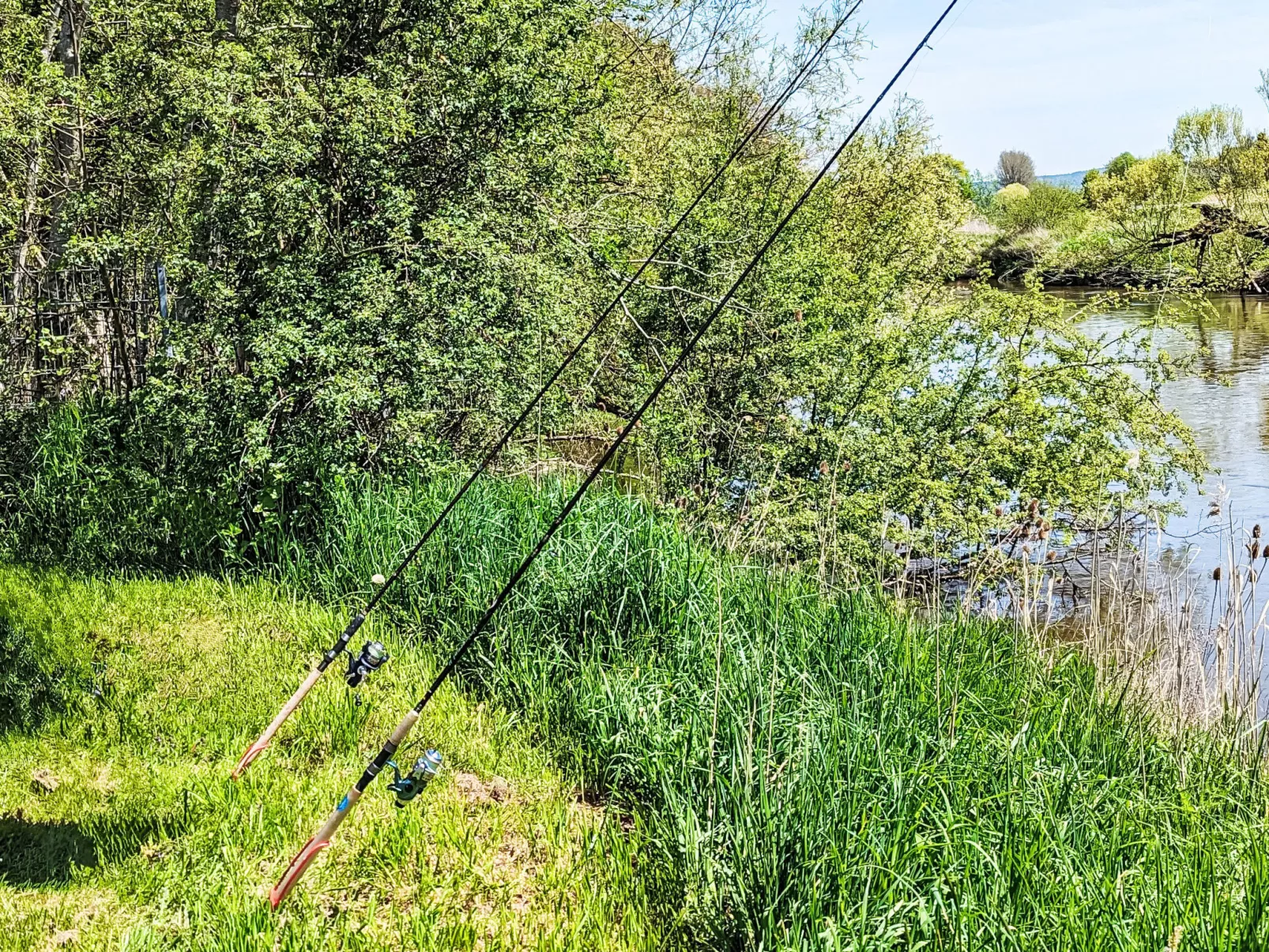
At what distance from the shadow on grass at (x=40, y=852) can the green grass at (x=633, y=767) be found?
4 cm

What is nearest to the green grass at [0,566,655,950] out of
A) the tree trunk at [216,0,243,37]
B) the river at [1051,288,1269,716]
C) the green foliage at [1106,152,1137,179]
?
the river at [1051,288,1269,716]

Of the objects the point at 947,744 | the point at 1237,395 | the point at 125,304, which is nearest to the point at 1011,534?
the point at 947,744

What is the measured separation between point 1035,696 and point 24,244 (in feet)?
24.1

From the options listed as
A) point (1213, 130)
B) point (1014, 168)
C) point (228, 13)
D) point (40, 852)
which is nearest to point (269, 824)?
point (40, 852)

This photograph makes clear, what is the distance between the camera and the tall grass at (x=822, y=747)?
2.48m

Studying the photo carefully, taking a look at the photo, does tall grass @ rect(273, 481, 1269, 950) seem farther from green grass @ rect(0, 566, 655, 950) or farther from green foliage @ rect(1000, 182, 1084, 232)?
green foliage @ rect(1000, 182, 1084, 232)

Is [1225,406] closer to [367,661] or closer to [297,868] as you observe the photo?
[367,661]

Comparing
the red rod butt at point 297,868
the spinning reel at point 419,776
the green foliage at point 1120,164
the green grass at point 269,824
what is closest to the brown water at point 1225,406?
the green grass at point 269,824

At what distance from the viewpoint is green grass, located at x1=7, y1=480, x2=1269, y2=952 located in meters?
2.58

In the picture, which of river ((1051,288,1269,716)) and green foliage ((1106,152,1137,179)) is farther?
green foliage ((1106,152,1137,179))

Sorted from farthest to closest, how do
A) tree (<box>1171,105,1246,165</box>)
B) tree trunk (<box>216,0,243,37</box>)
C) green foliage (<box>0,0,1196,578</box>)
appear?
tree (<box>1171,105,1246,165</box>)
tree trunk (<box>216,0,243,37</box>)
green foliage (<box>0,0,1196,578</box>)

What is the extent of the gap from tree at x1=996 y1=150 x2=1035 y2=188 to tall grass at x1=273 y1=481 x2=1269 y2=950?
6990cm

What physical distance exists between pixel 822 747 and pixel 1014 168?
74.9m

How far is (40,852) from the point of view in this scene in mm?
3074
